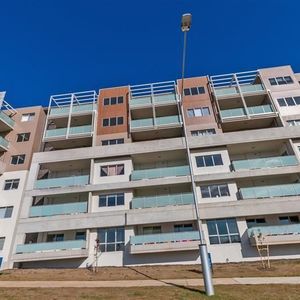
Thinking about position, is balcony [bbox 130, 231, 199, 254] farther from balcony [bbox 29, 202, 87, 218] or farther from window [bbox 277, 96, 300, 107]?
window [bbox 277, 96, 300, 107]

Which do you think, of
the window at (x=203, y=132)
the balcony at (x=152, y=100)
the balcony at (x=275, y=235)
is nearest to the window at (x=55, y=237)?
the balcony at (x=152, y=100)

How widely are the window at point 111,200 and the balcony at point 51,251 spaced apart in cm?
438

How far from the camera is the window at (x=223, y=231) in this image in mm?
23750

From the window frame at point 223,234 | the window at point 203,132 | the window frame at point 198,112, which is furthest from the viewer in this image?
the window frame at point 198,112

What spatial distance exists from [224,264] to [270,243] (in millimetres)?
4349

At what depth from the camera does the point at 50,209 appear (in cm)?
2633

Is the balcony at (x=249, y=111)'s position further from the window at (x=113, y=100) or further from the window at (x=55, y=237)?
the window at (x=55, y=237)

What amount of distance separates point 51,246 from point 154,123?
17.4 meters

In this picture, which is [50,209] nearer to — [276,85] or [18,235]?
[18,235]

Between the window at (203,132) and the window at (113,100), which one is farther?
the window at (113,100)

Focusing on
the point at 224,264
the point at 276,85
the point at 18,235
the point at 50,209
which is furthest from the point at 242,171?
the point at 18,235

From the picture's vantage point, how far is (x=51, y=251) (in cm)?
2420

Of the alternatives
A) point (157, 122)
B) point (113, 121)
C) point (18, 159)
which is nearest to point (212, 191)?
point (157, 122)

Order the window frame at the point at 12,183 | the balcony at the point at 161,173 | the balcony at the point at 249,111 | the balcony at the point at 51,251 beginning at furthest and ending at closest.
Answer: the balcony at the point at 249,111 → the window frame at the point at 12,183 → the balcony at the point at 161,173 → the balcony at the point at 51,251
